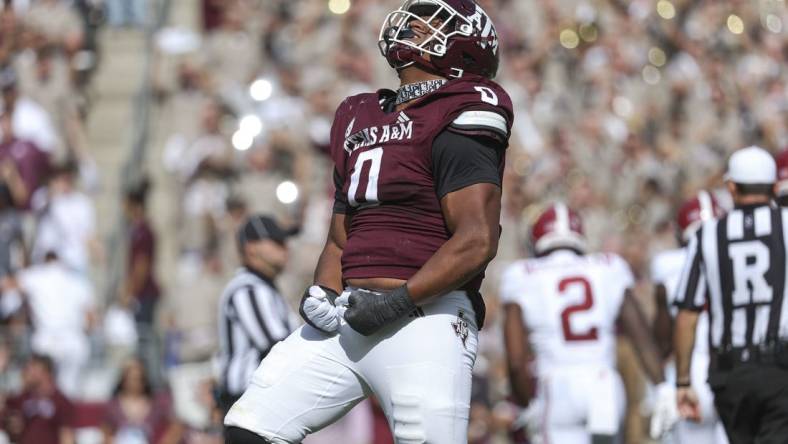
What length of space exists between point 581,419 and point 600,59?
28.1 feet

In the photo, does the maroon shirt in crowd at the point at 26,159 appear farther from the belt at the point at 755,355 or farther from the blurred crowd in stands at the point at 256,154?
the belt at the point at 755,355

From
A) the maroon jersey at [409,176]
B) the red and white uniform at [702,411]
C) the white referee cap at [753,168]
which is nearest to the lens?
the maroon jersey at [409,176]

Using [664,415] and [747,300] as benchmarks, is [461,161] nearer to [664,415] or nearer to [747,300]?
[747,300]

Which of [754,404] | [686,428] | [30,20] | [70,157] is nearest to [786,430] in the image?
[754,404]

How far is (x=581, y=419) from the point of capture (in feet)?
30.5

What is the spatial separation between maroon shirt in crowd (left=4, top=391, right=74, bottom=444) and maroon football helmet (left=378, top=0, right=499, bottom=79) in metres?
6.96

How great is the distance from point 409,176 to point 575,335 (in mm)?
4111

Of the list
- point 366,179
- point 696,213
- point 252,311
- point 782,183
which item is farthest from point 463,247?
point 696,213

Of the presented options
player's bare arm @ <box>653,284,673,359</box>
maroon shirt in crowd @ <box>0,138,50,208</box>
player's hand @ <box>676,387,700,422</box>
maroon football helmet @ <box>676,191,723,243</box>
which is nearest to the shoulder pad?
player's hand @ <box>676,387,700,422</box>

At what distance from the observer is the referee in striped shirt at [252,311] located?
28.1 ft

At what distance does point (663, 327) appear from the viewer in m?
9.51

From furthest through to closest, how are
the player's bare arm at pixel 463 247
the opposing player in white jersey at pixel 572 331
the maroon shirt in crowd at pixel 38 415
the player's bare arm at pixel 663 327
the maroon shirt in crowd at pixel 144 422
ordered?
the maroon shirt in crowd at pixel 38 415 → the maroon shirt in crowd at pixel 144 422 → the player's bare arm at pixel 663 327 → the opposing player in white jersey at pixel 572 331 → the player's bare arm at pixel 463 247

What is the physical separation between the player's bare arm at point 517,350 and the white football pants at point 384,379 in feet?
12.5

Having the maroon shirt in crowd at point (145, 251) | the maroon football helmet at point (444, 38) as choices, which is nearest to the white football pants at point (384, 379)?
the maroon football helmet at point (444, 38)
